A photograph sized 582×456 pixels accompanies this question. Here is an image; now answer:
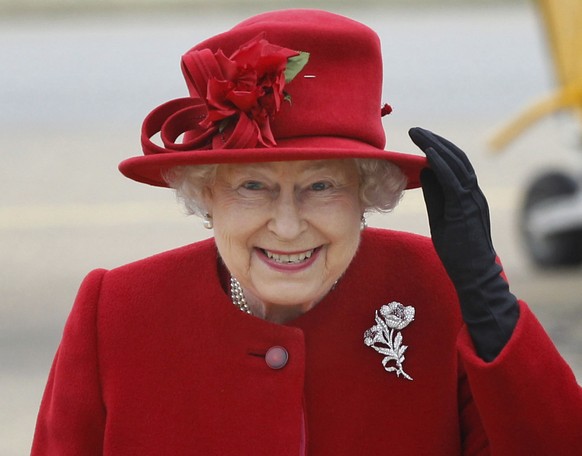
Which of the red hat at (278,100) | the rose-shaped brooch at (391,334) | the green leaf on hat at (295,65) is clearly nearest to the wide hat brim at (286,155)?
the red hat at (278,100)

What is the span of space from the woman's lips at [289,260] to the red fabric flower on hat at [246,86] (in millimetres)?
207

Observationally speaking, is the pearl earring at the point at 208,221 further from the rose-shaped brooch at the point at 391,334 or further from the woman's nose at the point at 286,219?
the rose-shaped brooch at the point at 391,334

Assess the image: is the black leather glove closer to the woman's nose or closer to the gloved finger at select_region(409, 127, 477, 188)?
the gloved finger at select_region(409, 127, 477, 188)

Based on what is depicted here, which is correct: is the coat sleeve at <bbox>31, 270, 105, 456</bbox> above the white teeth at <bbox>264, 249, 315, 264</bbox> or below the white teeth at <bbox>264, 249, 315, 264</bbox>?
below

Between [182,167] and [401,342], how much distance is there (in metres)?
0.50

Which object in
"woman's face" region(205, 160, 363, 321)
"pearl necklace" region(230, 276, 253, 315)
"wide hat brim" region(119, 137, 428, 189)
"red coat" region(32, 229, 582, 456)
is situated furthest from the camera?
"pearl necklace" region(230, 276, 253, 315)

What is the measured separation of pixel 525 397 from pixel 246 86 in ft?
2.25

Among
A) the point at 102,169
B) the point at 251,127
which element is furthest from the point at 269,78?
the point at 102,169

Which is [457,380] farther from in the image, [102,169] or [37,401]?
[102,169]

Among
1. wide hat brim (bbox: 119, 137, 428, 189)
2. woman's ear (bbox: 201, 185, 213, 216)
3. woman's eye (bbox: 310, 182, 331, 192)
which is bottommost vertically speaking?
woman's eye (bbox: 310, 182, 331, 192)

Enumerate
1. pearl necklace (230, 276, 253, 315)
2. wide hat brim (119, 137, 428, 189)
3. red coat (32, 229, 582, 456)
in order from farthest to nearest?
pearl necklace (230, 276, 253, 315)
red coat (32, 229, 582, 456)
wide hat brim (119, 137, 428, 189)

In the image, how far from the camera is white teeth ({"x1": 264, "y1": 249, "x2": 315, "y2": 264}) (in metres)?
2.52

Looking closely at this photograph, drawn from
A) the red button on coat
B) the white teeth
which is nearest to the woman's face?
the white teeth

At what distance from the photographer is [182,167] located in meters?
2.59
